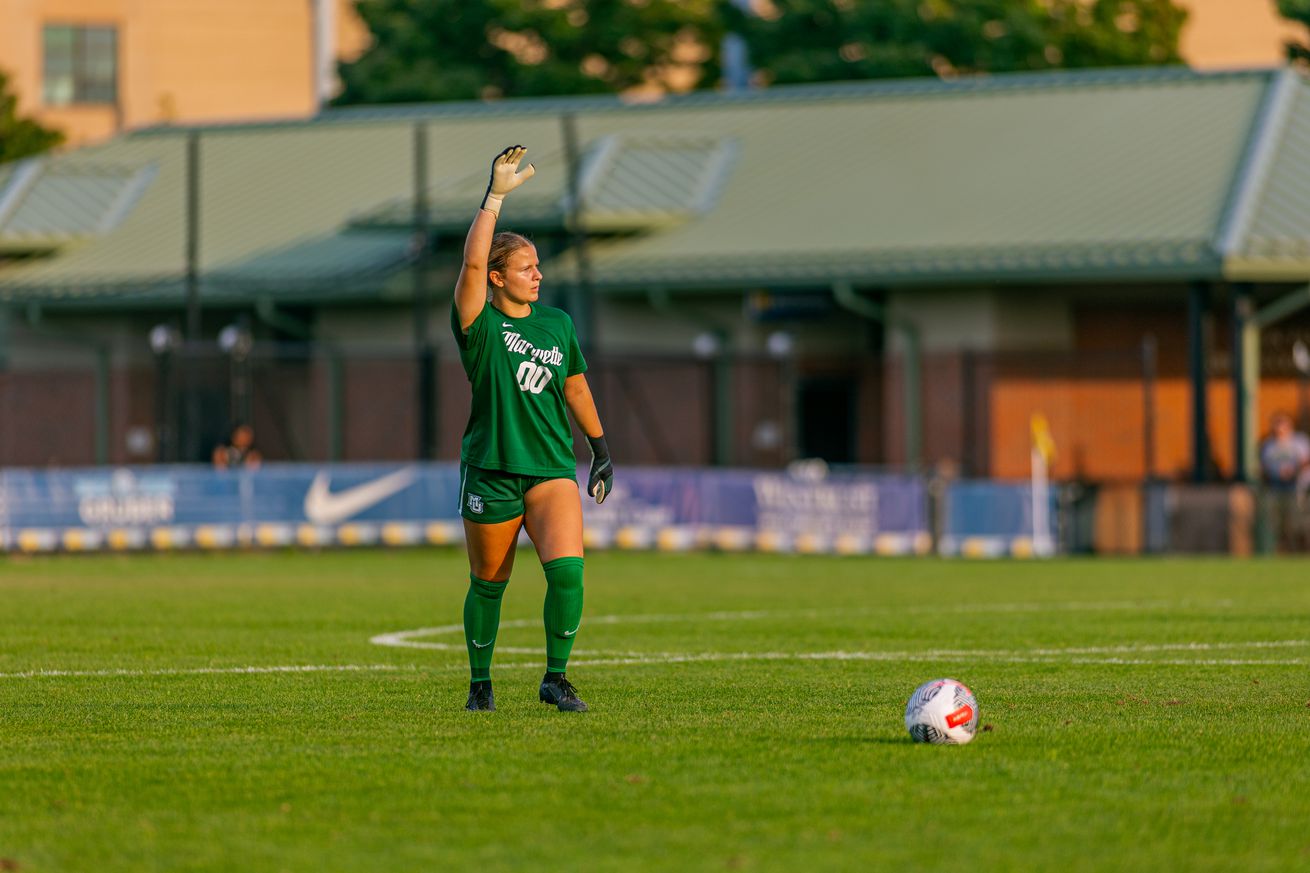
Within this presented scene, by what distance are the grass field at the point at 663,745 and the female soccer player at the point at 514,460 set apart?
368 mm

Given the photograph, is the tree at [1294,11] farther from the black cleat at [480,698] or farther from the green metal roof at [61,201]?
the black cleat at [480,698]

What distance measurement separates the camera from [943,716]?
28.5 feet

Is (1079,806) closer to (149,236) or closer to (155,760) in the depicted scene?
(155,760)

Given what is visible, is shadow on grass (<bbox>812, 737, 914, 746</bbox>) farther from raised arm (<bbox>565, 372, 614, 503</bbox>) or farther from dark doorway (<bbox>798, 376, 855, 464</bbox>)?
dark doorway (<bbox>798, 376, 855, 464</bbox>)

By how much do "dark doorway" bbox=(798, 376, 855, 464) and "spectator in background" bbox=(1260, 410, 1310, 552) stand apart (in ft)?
27.8

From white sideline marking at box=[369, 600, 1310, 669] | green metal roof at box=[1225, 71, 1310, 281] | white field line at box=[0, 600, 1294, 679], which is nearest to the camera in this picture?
white field line at box=[0, 600, 1294, 679]

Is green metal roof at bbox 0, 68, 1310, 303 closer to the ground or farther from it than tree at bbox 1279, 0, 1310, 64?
closer to the ground

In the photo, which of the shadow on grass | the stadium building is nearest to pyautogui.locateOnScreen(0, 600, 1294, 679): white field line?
the shadow on grass

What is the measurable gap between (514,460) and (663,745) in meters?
1.85

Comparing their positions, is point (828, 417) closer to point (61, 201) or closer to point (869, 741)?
point (61, 201)

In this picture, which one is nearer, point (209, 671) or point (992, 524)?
point (209, 671)

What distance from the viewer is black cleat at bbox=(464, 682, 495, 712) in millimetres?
10109

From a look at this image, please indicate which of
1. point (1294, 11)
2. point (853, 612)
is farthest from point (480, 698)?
point (1294, 11)

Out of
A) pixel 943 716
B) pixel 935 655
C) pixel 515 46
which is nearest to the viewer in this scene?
pixel 943 716
